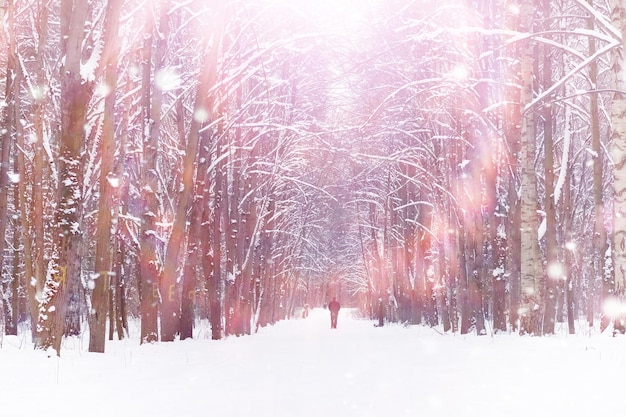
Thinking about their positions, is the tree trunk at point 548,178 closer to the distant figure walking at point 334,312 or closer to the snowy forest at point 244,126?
the snowy forest at point 244,126

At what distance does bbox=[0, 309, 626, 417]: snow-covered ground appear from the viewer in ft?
19.0

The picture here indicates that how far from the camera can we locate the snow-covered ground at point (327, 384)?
19.0 ft

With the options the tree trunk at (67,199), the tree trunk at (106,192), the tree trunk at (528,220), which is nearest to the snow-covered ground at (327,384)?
the tree trunk at (67,199)

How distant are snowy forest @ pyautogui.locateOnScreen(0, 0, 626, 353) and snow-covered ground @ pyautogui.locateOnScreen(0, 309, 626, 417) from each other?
1.54m

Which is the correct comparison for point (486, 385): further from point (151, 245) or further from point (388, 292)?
point (388, 292)

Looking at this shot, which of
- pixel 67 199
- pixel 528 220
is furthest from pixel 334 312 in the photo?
pixel 67 199

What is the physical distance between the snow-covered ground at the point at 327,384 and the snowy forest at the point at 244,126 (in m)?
1.54

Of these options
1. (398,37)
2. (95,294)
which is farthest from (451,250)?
(95,294)

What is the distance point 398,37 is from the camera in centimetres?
1823

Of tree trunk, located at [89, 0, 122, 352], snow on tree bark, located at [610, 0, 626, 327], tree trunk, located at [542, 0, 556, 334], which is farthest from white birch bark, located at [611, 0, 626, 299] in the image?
tree trunk, located at [89, 0, 122, 352]

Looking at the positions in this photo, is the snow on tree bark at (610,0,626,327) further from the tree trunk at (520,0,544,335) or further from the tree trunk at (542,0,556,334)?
the tree trunk at (542,0,556,334)

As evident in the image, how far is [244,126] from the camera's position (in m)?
16.8

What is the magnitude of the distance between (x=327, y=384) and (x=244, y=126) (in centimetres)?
1012

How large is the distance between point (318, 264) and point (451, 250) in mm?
43865
